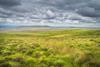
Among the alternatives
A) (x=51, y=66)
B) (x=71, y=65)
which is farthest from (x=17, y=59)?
(x=71, y=65)

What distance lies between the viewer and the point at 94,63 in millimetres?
16953

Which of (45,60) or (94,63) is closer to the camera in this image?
(94,63)

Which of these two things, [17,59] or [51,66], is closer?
[51,66]

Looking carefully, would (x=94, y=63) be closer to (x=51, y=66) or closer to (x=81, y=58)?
(x=81, y=58)

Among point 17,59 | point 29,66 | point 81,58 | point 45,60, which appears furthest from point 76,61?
point 17,59

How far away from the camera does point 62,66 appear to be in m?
16.6

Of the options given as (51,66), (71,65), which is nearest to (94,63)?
(71,65)

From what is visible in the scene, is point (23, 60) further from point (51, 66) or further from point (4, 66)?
point (51, 66)

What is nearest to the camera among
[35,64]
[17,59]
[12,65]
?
[12,65]

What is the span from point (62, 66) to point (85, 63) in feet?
8.51

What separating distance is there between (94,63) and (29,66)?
23.1 ft

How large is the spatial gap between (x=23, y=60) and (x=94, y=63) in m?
8.07

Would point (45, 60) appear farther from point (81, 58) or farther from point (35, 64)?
point (81, 58)

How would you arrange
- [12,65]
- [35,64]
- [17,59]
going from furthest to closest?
[17,59] → [35,64] → [12,65]
